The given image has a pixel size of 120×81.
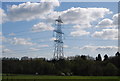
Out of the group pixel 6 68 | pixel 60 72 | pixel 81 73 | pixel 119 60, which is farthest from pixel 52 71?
pixel 119 60

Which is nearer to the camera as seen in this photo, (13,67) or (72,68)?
(13,67)

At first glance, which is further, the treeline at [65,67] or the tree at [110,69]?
the treeline at [65,67]

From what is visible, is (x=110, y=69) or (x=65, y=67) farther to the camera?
(x=65, y=67)

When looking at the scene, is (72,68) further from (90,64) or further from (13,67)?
(13,67)

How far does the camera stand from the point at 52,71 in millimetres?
46344

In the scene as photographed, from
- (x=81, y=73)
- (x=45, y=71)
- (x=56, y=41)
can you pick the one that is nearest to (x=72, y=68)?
(x=81, y=73)

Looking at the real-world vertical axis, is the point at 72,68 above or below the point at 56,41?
below

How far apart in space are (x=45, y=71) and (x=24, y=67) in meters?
5.54

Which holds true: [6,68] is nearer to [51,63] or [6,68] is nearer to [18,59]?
[18,59]

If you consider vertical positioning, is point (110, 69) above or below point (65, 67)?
below

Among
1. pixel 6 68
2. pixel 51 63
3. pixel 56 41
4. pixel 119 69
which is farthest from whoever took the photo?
pixel 51 63

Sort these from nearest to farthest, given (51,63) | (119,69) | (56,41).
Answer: (56,41) → (119,69) → (51,63)

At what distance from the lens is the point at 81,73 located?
45.2 metres

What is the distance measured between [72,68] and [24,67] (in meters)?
9.43
